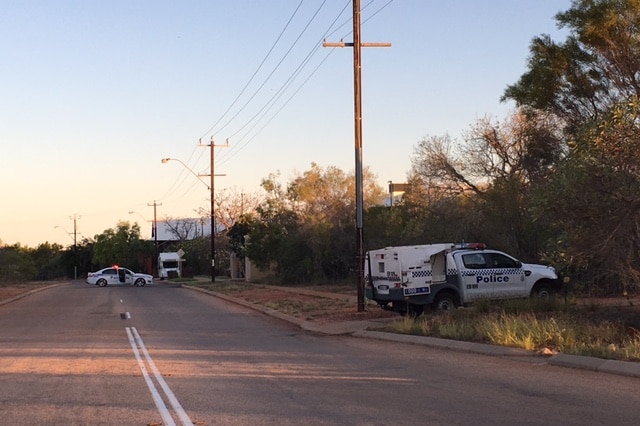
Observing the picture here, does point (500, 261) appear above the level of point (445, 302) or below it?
above

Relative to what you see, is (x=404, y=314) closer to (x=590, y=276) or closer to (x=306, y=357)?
(x=590, y=276)

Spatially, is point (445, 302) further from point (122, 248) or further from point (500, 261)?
point (122, 248)

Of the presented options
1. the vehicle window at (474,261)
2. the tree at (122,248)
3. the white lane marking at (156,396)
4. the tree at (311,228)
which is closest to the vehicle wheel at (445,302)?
the vehicle window at (474,261)

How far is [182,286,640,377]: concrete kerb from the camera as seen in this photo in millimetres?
12406

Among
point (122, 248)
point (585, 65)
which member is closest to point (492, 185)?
point (585, 65)

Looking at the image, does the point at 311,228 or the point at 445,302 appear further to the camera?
the point at 311,228

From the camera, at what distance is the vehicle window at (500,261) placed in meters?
22.5

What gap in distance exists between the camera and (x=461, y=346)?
15805 mm

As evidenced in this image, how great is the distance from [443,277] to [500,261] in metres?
1.98

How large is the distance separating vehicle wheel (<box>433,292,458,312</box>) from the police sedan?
139 ft

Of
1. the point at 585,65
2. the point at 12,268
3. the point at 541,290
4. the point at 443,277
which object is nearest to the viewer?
the point at 443,277

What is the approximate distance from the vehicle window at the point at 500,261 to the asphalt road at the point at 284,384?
5.48 metres

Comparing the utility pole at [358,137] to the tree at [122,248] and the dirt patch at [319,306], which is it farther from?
the tree at [122,248]

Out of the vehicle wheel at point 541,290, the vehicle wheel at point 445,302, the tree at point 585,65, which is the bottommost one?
the vehicle wheel at point 445,302
